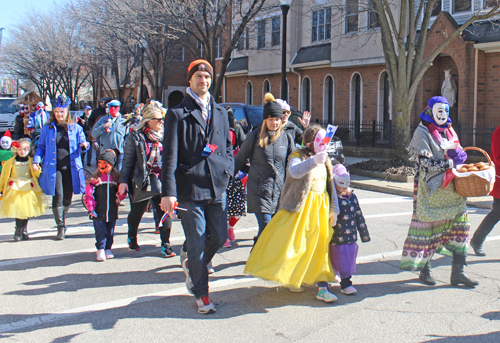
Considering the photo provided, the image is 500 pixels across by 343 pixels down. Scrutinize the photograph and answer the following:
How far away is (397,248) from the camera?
21.7ft

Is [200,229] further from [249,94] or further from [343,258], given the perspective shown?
[249,94]

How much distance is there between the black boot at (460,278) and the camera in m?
5.05

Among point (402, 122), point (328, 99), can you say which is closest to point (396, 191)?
point (402, 122)

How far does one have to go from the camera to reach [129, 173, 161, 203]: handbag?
6203 mm

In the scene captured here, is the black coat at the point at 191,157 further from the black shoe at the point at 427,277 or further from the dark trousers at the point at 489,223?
the dark trousers at the point at 489,223

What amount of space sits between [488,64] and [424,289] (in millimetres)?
14934

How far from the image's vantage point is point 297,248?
452cm

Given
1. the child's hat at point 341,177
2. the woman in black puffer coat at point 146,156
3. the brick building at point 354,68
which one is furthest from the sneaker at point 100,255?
the brick building at point 354,68

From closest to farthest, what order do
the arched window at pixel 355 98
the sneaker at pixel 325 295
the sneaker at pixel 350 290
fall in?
the sneaker at pixel 325 295 < the sneaker at pixel 350 290 < the arched window at pixel 355 98

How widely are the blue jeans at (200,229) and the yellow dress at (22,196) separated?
368 cm

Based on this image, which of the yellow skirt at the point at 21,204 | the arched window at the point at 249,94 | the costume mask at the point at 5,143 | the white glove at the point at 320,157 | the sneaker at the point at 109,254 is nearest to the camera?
the white glove at the point at 320,157

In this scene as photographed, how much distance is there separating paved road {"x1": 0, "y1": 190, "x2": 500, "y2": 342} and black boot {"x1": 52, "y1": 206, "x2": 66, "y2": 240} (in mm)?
515

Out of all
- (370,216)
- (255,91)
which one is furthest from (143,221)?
(255,91)

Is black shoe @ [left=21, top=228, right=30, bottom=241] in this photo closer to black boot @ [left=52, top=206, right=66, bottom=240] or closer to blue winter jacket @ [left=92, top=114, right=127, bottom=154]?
black boot @ [left=52, top=206, right=66, bottom=240]
